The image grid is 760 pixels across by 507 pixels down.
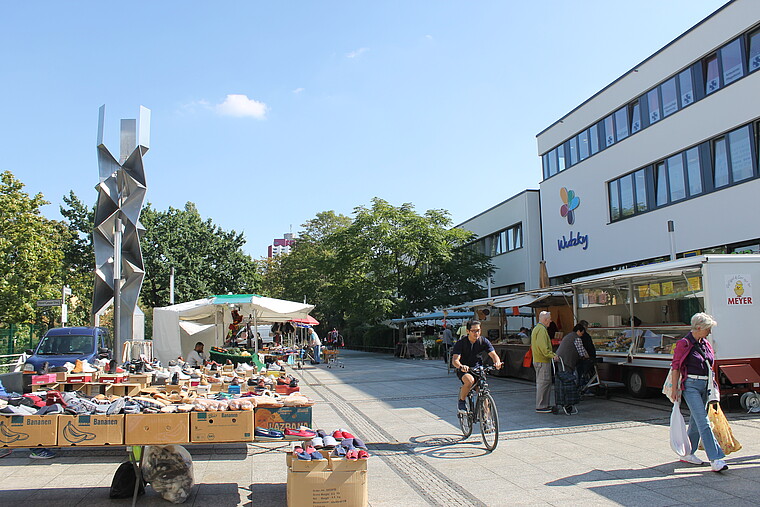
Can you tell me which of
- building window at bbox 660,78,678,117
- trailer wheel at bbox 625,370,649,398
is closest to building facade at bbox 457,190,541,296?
building window at bbox 660,78,678,117

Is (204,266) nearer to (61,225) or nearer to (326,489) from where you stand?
(61,225)

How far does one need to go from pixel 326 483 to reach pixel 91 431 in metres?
2.09

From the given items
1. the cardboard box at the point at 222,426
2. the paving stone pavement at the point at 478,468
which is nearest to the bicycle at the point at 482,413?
the paving stone pavement at the point at 478,468

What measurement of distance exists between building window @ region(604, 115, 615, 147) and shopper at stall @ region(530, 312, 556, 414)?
15.9 metres

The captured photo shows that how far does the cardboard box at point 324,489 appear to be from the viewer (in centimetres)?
501

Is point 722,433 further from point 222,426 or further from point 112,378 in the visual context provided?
point 112,378

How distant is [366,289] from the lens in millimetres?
33188

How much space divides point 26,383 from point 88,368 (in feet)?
20.5

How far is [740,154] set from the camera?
57.4 feet

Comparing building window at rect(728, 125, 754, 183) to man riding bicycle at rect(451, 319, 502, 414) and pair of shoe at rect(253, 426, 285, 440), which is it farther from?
pair of shoe at rect(253, 426, 285, 440)

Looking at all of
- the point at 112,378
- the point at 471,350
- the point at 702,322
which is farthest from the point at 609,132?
the point at 112,378

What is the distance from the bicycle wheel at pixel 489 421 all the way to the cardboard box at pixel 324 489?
2926 mm

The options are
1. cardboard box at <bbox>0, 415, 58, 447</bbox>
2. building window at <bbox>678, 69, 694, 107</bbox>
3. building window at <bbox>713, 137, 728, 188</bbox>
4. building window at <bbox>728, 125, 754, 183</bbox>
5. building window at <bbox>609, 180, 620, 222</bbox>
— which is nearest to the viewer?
cardboard box at <bbox>0, 415, 58, 447</bbox>

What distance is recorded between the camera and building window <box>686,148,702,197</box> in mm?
19188
